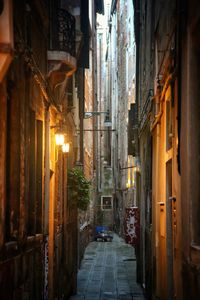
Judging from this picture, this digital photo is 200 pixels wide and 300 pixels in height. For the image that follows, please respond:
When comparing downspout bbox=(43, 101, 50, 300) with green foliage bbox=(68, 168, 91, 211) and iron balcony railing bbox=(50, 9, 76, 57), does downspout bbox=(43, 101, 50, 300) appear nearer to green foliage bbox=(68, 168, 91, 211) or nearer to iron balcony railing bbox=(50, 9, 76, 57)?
iron balcony railing bbox=(50, 9, 76, 57)

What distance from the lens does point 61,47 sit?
1170 centimetres

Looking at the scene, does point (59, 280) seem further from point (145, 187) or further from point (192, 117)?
point (192, 117)

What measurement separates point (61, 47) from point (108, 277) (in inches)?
427

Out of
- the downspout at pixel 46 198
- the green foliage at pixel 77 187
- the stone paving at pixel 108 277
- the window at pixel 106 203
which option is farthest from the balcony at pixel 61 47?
the window at pixel 106 203

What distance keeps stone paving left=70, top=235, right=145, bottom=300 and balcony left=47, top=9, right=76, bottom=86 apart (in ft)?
22.5

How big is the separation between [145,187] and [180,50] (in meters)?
8.48

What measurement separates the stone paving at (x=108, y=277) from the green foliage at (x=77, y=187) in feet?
8.76

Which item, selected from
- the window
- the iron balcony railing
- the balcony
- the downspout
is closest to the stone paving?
the downspout

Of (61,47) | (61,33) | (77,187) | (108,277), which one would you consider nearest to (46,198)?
(61,47)

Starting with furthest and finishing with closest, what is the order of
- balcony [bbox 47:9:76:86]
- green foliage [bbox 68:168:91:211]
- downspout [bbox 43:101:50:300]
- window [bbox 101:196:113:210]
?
1. window [bbox 101:196:113:210]
2. green foliage [bbox 68:168:91:211]
3. balcony [bbox 47:9:76:86]
4. downspout [bbox 43:101:50:300]

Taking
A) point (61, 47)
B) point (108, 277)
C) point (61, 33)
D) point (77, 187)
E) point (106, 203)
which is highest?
point (61, 33)

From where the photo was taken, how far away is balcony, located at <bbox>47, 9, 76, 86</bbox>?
1132 centimetres

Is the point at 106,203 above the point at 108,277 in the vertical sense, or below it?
above

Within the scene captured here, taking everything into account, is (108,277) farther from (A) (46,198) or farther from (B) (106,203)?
(B) (106,203)
